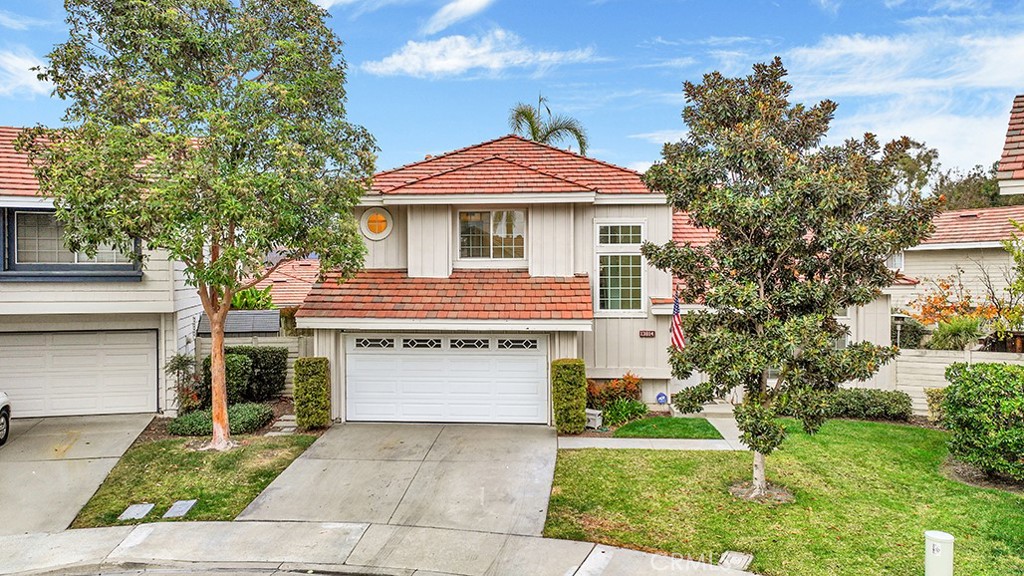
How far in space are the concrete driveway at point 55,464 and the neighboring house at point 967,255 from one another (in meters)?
21.2

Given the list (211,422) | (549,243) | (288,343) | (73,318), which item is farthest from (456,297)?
(73,318)

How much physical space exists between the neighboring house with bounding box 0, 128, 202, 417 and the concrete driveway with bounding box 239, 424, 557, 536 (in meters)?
4.76

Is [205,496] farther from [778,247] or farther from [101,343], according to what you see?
[778,247]

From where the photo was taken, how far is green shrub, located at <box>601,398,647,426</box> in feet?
39.8

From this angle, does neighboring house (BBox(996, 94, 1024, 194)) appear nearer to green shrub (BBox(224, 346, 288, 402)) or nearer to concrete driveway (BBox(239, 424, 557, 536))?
concrete driveway (BBox(239, 424, 557, 536))

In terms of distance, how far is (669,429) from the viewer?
11.5 meters

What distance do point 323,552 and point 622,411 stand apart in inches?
283

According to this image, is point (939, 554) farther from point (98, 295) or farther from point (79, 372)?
point (79, 372)

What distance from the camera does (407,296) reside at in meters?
12.3

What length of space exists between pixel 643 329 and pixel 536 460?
4.78m

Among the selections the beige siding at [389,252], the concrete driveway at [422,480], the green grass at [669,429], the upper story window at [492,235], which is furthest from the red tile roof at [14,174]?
the green grass at [669,429]

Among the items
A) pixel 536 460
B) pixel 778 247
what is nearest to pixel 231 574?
pixel 536 460

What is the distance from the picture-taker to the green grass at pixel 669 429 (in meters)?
11.2

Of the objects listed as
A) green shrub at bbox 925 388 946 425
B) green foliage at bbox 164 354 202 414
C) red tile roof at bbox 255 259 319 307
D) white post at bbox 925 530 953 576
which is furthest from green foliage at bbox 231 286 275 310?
green shrub at bbox 925 388 946 425
